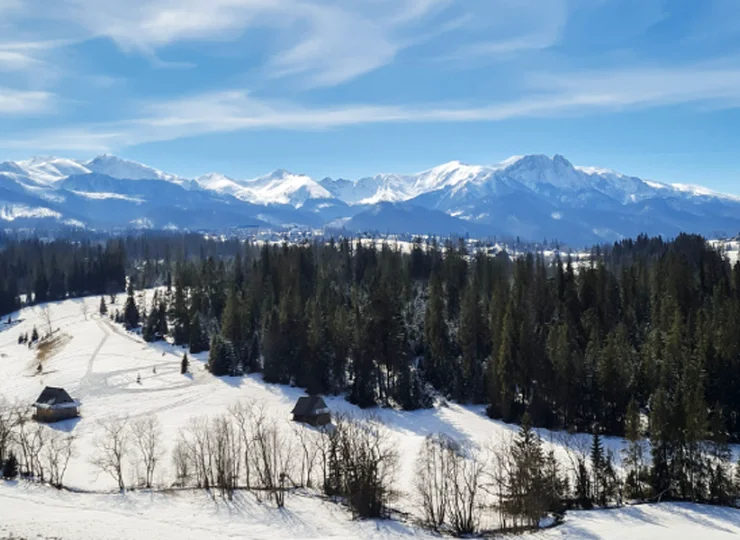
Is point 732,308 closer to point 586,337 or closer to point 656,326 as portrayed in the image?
point 656,326

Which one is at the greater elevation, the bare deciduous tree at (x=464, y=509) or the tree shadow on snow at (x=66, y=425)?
the bare deciduous tree at (x=464, y=509)

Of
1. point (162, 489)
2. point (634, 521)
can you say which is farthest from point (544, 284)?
point (162, 489)

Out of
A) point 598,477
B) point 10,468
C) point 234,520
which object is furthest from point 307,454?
point 10,468

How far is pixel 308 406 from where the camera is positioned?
73.8 meters

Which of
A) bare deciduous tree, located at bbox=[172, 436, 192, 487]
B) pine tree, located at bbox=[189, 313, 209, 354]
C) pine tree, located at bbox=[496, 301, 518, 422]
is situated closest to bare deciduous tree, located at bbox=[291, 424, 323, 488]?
bare deciduous tree, located at bbox=[172, 436, 192, 487]

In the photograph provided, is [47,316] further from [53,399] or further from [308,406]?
[308,406]

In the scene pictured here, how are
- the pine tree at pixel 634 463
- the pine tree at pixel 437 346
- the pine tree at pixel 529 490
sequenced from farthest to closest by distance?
1. the pine tree at pixel 437 346
2. the pine tree at pixel 634 463
3. the pine tree at pixel 529 490

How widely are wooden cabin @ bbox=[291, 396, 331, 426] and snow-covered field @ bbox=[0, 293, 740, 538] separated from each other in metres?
1.68

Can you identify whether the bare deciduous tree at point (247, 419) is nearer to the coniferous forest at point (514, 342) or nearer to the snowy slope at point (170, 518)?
the snowy slope at point (170, 518)

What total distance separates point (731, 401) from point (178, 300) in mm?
93599

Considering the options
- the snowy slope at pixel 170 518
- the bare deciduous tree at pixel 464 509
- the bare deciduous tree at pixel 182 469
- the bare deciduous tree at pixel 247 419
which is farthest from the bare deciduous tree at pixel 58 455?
the bare deciduous tree at pixel 464 509

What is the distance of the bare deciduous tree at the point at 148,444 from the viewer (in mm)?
52219

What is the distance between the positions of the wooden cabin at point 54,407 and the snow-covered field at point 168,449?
78.2 inches

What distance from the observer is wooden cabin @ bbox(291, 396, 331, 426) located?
7275 centimetres
